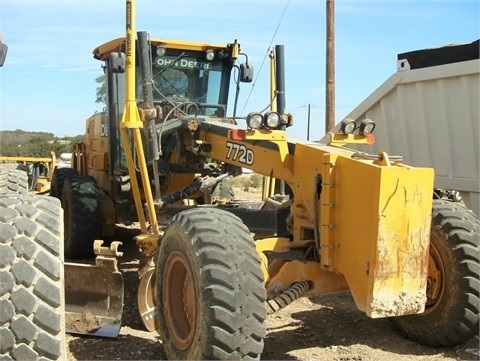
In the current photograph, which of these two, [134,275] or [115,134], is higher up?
[115,134]

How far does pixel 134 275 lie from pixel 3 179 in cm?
187

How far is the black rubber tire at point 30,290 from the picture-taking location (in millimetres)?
3512

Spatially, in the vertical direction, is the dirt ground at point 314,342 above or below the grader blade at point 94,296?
below

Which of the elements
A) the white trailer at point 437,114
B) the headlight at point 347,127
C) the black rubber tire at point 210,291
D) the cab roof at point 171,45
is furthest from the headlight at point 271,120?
the white trailer at point 437,114

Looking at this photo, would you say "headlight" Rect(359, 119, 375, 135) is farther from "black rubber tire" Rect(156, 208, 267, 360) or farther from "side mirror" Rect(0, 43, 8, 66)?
"side mirror" Rect(0, 43, 8, 66)

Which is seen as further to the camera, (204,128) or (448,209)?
(204,128)

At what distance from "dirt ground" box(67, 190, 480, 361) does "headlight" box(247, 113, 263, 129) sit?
1.73 metres

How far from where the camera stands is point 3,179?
7.20 meters

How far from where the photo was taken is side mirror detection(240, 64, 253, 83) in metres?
7.44

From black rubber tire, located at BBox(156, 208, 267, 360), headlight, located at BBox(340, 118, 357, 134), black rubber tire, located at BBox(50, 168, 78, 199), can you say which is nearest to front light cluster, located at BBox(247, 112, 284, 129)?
headlight, located at BBox(340, 118, 357, 134)

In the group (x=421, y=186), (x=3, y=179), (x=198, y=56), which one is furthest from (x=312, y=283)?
(x=3, y=179)

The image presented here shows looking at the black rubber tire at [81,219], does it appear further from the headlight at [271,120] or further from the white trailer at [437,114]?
the white trailer at [437,114]

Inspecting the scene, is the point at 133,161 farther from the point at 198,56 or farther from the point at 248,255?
the point at 248,255

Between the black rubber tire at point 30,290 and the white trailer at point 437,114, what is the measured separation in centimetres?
479
